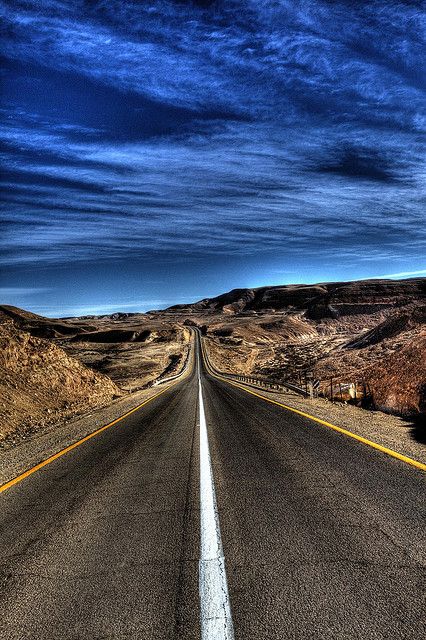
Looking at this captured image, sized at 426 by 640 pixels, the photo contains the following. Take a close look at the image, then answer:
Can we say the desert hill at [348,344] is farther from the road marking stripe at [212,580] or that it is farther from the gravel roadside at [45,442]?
the gravel roadside at [45,442]

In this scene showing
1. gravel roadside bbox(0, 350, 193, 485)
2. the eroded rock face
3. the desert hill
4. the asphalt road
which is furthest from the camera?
the desert hill

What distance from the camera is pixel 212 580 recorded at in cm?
337

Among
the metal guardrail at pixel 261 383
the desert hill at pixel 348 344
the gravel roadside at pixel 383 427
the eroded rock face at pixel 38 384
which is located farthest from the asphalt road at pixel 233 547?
the metal guardrail at pixel 261 383

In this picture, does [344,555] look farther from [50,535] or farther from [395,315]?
[395,315]

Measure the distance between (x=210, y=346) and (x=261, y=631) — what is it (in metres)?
92.8

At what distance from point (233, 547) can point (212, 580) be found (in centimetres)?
65

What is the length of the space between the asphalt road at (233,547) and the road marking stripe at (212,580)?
0.06 metres

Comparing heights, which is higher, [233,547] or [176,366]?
[233,547]

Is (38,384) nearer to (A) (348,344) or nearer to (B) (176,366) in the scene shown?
(A) (348,344)

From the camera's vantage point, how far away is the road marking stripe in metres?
2.77

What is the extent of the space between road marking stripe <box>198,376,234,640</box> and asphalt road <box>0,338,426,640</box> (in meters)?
0.06

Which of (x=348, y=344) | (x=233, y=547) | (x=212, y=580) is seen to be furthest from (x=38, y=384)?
(x=348, y=344)

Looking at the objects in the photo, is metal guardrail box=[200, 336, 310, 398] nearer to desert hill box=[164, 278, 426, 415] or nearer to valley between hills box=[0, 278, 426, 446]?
valley between hills box=[0, 278, 426, 446]

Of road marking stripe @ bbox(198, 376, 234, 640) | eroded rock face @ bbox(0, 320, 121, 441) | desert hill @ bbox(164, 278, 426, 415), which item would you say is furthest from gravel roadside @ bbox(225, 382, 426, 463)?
eroded rock face @ bbox(0, 320, 121, 441)
